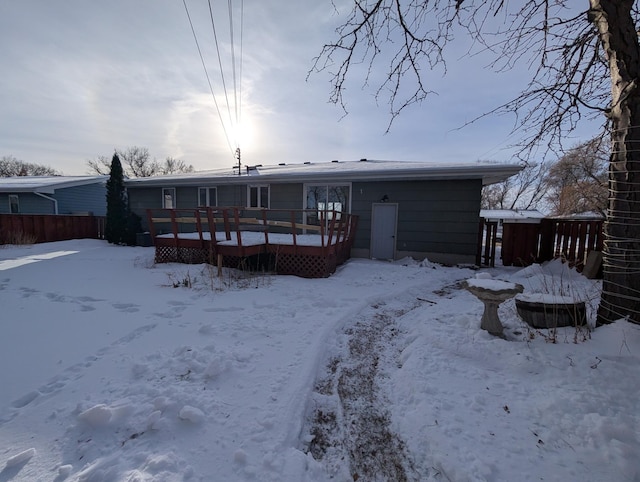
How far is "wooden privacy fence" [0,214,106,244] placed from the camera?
→ 11367 mm

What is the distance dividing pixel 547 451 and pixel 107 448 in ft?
8.69

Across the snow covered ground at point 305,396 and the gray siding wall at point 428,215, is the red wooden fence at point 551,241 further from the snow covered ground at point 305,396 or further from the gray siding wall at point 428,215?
the snow covered ground at point 305,396

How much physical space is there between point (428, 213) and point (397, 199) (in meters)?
1.05

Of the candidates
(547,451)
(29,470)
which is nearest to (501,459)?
(547,451)

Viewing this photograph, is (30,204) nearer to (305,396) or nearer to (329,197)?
(329,197)

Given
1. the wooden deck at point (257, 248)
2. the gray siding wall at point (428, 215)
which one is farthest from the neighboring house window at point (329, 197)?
the wooden deck at point (257, 248)

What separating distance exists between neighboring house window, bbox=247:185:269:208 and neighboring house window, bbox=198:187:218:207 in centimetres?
161

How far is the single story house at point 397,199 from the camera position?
335 inches

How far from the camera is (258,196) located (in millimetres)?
10992

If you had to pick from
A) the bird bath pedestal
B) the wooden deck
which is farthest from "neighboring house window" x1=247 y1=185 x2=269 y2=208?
the bird bath pedestal

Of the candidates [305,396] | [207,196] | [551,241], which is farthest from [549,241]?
[207,196]

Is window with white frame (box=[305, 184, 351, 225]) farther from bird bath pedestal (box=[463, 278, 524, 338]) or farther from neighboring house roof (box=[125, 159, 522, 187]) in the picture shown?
bird bath pedestal (box=[463, 278, 524, 338])

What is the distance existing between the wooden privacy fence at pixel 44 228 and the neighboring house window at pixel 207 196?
5.91 m

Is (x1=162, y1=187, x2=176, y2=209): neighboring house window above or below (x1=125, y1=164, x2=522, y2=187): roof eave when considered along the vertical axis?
below
